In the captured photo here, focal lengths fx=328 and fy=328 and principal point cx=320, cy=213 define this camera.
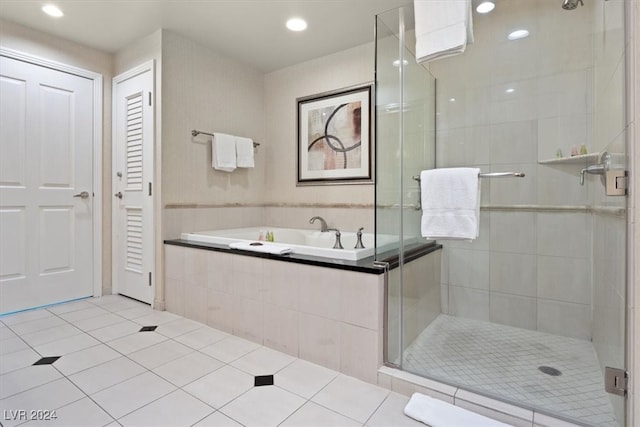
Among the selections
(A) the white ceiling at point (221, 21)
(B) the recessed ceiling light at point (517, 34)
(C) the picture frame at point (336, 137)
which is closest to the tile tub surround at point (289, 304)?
(C) the picture frame at point (336, 137)

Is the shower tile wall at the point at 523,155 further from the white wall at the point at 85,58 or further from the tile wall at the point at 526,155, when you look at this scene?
the white wall at the point at 85,58

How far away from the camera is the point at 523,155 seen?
225 centimetres

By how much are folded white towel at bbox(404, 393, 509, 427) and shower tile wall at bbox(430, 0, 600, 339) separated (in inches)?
45.7

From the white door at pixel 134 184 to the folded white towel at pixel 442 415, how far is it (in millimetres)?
2311

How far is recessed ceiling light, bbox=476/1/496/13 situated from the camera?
178 centimetres

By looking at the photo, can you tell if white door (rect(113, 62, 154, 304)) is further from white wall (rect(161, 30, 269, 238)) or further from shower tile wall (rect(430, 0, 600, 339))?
shower tile wall (rect(430, 0, 600, 339))

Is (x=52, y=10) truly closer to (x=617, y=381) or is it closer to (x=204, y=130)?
(x=204, y=130)

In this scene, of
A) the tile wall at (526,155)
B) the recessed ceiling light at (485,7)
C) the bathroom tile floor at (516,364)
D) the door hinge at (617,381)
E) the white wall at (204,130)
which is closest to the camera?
the door hinge at (617,381)

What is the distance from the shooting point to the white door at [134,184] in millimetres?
2793

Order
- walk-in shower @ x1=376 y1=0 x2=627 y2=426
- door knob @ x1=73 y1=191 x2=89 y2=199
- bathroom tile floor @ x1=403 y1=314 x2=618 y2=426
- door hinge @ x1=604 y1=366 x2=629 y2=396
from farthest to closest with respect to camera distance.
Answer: door knob @ x1=73 y1=191 x2=89 y2=199 < walk-in shower @ x1=376 y1=0 x2=627 y2=426 < bathroom tile floor @ x1=403 y1=314 x2=618 y2=426 < door hinge @ x1=604 y1=366 x2=629 y2=396

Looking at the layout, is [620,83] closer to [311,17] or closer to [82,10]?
[311,17]

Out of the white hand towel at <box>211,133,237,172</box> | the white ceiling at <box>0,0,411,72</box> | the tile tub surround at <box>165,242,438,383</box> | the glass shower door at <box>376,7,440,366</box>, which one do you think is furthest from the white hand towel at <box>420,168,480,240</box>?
the white hand towel at <box>211,133,237,172</box>

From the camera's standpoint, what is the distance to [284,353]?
6.49 feet

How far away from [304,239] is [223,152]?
1.12 metres
